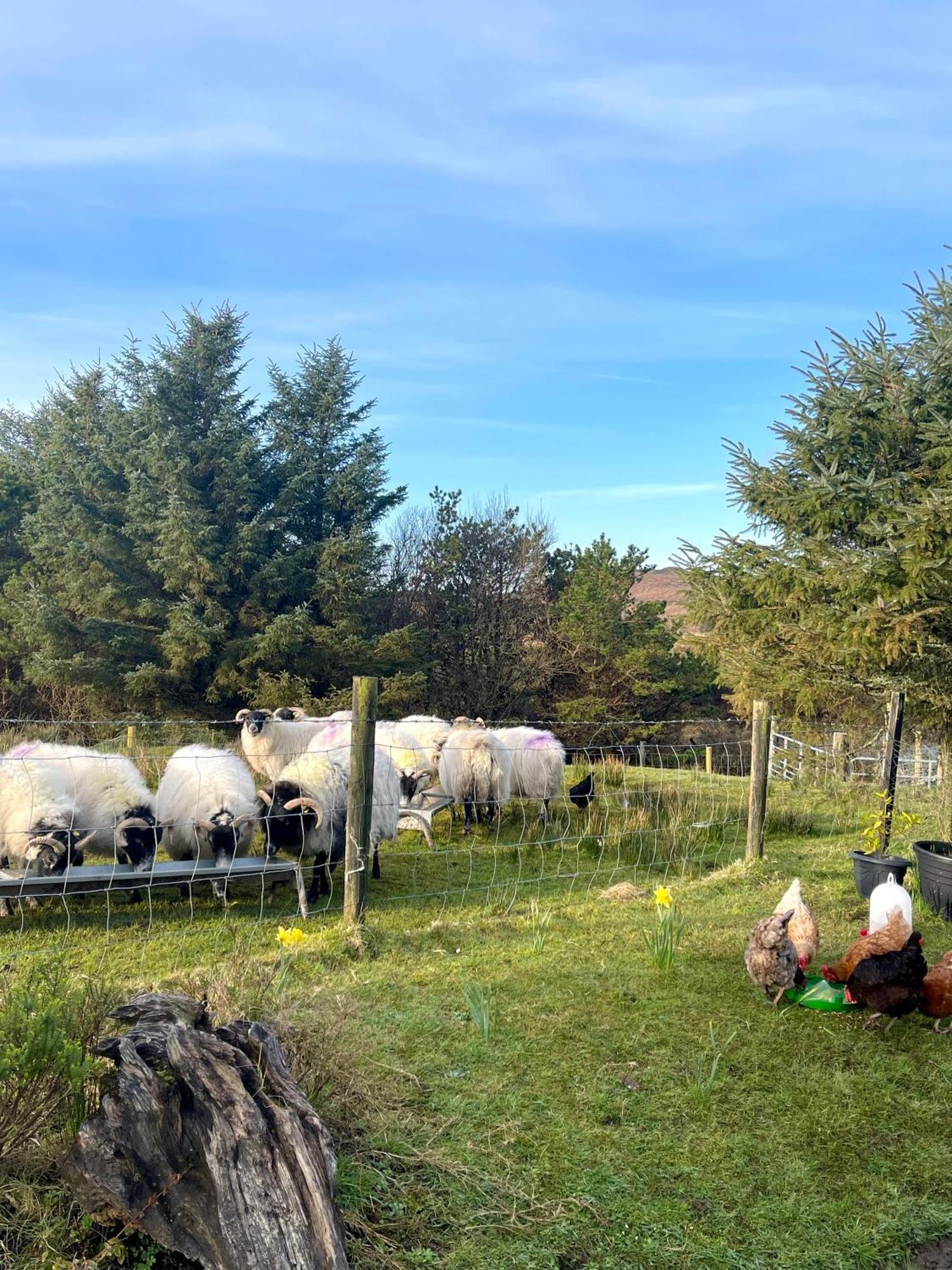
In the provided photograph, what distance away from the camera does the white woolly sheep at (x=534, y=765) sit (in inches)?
443

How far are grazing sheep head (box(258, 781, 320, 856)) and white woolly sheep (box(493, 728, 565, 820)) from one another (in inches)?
169

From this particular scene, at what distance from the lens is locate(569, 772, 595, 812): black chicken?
36.3 ft

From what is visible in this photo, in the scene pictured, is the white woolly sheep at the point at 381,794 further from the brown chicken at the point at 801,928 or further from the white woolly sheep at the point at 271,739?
the brown chicken at the point at 801,928

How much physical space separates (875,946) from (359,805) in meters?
3.19

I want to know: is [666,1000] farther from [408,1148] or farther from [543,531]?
[543,531]

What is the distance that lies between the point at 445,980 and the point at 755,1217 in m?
2.36

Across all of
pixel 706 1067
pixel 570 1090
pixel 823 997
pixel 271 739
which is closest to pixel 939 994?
pixel 823 997

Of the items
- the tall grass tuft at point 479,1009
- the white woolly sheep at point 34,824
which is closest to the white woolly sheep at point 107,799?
the white woolly sheep at point 34,824

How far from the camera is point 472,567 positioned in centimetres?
3094

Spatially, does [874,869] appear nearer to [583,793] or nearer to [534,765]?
[583,793]

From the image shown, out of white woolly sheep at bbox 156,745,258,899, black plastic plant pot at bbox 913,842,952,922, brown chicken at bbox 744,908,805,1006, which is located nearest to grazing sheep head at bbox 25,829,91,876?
white woolly sheep at bbox 156,745,258,899

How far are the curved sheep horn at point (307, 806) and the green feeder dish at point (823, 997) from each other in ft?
12.7

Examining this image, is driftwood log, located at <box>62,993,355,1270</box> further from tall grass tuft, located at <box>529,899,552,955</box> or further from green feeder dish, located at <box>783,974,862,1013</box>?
green feeder dish, located at <box>783,974,862,1013</box>

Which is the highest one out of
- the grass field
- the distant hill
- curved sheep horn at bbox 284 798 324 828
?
the distant hill
